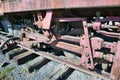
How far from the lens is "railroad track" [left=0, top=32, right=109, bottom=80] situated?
156 inches

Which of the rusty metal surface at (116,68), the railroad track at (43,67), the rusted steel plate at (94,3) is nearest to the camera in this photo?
the rusted steel plate at (94,3)

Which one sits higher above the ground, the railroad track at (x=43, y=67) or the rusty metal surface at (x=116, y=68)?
the rusty metal surface at (x=116, y=68)

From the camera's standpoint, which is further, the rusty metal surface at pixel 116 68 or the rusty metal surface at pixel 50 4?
the rusty metal surface at pixel 116 68

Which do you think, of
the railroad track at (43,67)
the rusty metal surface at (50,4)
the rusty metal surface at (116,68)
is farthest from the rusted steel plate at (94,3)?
the railroad track at (43,67)

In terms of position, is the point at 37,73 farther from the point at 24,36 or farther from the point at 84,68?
the point at 24,36

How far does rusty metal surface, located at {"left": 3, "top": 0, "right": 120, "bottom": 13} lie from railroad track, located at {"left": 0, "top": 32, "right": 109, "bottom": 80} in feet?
3.76

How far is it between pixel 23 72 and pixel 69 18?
165 cm

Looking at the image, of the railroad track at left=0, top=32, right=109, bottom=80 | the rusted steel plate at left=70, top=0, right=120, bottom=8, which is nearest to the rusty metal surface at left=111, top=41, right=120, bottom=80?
the railroad track at left=0, top=32, right=109, bottom=80

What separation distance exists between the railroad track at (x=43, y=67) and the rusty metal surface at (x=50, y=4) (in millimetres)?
1145

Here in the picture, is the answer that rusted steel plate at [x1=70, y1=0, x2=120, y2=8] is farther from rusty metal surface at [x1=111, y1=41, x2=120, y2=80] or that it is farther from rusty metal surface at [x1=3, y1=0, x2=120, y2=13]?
→ rusty metal surface at [x1=111, y1=41, x2=120, y2=80]

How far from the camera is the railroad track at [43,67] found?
3953 mm

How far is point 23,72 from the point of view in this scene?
449 centimetres

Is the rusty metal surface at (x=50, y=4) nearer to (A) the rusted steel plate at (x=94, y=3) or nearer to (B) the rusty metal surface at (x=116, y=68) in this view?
(A) the rusted steel plate at (x=94, y=3)

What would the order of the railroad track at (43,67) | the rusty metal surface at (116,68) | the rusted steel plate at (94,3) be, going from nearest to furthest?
the rusted steel plate at (94,3)
the rusty metal surface at (116,68)
the railroad track at (43,67)
